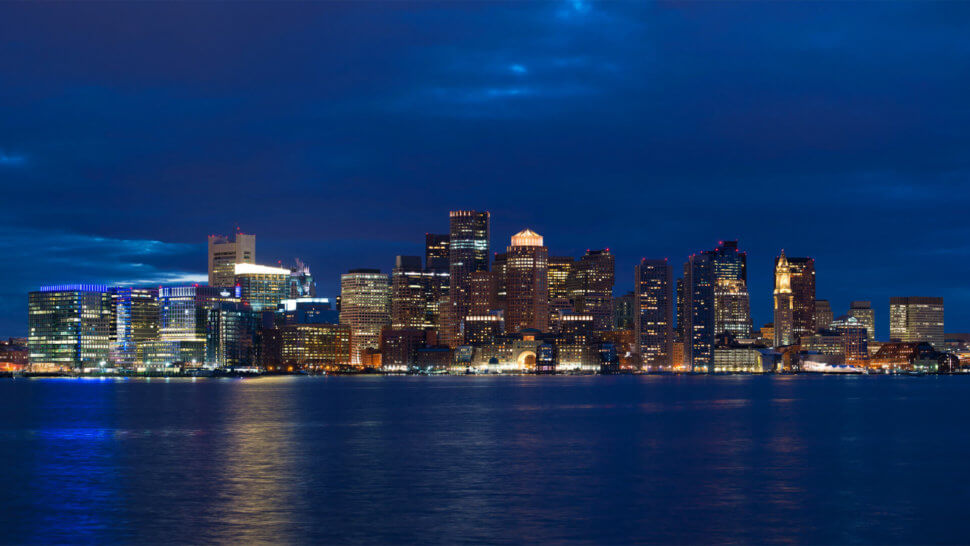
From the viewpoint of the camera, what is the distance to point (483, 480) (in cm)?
5788

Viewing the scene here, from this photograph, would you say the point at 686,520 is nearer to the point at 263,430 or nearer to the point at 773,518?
the point at 773,518

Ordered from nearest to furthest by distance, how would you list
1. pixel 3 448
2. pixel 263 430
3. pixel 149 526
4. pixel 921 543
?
pixel 921 543 < pixel 149 526 < pixel 3 448 < pixel 263 430

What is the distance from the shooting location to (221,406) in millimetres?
133875

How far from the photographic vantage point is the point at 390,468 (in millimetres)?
63531

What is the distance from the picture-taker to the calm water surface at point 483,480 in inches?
1719

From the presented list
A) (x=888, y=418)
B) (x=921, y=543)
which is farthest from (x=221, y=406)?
(x=921, y=543)

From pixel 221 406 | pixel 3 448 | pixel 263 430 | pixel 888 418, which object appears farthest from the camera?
pixel 221 406

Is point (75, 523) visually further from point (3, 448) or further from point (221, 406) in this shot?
point (221, 406)

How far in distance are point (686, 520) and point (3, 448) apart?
173ft

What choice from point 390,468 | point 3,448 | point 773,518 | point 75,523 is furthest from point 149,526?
point 3,448

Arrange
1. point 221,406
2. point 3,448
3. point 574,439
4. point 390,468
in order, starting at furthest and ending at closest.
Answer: point 221,406 < point 574,439 < point 3,448 < point 390,468

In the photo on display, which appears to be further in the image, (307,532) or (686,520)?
(686,520)

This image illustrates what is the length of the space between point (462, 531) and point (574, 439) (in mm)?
41892

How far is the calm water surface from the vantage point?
143 feet
